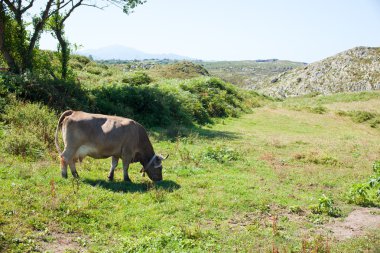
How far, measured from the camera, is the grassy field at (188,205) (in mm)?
8594

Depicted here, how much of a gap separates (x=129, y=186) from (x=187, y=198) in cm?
200

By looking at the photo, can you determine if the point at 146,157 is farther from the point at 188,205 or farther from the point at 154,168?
the point at 188,205

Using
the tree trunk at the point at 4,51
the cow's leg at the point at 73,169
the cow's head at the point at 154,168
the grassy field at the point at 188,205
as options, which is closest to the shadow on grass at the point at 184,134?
the grassy field at the point at 188,205

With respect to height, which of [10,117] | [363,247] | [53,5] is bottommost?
[363,247]

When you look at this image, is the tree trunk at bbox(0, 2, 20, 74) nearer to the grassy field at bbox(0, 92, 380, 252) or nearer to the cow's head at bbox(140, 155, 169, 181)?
the grassy field at bbox(0, 92, 380, 252)

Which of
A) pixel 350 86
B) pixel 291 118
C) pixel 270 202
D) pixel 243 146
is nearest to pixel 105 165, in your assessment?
pixel 270 202

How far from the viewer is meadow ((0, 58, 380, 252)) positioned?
867 cm

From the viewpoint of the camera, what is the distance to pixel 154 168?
42.8 feet

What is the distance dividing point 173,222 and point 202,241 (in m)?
1.22

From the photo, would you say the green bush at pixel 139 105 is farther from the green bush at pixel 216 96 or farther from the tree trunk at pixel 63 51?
the green bush at pixel 216 96

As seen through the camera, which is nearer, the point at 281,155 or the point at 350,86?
the point at 281,155

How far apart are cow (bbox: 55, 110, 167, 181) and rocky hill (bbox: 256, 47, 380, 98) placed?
7173 cm

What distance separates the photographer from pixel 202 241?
887cm

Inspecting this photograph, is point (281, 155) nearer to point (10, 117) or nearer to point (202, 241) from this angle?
point (202, 241)
